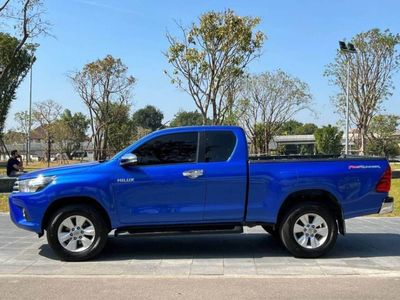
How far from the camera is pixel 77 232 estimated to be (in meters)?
7.77

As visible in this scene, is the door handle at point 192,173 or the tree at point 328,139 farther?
the tree at point 328,139

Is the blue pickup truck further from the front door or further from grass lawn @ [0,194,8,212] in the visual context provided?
grass lawn @ [0,194,8,212]

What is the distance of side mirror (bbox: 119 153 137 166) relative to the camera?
25.1 feet

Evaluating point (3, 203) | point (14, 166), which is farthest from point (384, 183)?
point (14, 166)

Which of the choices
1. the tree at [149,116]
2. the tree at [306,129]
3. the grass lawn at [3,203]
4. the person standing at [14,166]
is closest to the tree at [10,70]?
the person standing at [14,166]

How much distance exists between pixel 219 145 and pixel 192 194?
0.85 meters

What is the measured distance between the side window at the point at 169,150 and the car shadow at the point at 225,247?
57.0 inches

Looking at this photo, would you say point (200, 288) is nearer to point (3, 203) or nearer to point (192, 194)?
point (192, 194)

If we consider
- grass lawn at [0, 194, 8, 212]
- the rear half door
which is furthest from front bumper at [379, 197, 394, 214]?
grass lawn at [0, 194, 8, 212]

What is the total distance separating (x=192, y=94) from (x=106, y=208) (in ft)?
61.3

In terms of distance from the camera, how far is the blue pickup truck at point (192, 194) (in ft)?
25.2

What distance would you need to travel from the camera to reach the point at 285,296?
600 centimetres

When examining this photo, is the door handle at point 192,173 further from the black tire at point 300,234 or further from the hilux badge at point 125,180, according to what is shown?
the black tire at point 300,234

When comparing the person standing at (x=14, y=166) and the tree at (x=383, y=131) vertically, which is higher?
the tree at (x=383, y=131)
